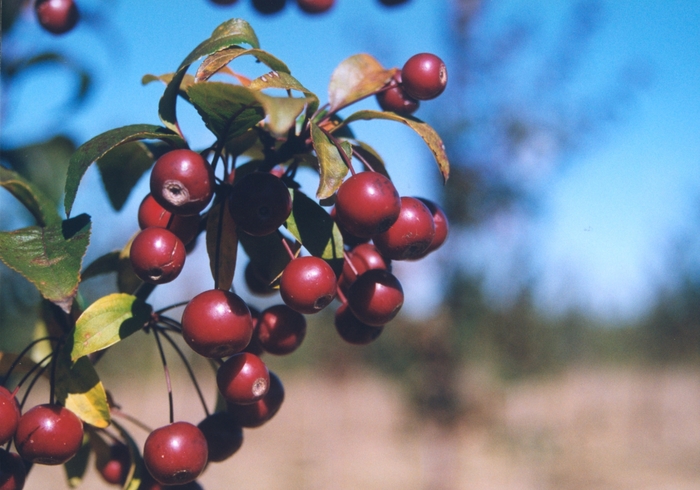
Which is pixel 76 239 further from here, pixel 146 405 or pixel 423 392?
pixel 146 405

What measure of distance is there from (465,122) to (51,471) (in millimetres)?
7342

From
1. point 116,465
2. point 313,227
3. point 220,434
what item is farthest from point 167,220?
point 116,465

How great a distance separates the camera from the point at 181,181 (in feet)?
1.87

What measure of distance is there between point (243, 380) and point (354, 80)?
44 cm

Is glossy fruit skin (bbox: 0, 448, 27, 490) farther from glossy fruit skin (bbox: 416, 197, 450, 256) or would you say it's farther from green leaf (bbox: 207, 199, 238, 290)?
glossy fruit skin (bbox: 416, 197, 450, 256)

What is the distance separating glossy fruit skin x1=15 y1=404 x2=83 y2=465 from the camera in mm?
640

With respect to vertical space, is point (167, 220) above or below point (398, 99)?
below

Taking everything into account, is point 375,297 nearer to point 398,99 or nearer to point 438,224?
point 438,224

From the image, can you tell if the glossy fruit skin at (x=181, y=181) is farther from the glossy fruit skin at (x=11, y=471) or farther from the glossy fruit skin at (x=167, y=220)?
the glossy fruit skin at (x=11, y=471)

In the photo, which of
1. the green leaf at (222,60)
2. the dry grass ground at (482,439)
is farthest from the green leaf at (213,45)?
the dry grass ground at (482,439)

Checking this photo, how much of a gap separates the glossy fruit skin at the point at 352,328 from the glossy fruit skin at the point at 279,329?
2.7 inches

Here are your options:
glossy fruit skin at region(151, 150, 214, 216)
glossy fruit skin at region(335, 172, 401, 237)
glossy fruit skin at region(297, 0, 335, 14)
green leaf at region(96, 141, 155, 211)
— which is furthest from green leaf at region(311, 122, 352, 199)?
glossy fruit skin at region(297, 0, 335, 14)

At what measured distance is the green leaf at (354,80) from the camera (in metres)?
0.79

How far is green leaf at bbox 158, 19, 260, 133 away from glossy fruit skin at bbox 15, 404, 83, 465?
14.2 inches
